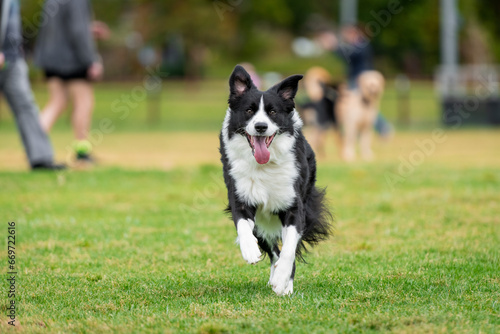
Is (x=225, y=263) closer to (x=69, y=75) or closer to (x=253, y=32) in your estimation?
(x=69, y=75)

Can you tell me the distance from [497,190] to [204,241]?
14.7 ft

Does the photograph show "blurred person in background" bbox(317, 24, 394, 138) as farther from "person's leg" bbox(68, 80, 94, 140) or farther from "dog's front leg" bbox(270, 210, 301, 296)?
"dog's front leg" bbox(270, 210, 301, 296)

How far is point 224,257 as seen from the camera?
19.1ft

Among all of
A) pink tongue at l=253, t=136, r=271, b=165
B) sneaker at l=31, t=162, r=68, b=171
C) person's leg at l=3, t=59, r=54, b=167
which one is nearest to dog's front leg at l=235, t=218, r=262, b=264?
pink tongue at l=253, t=136, r=271, b=165

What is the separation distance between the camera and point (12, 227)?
22.3 feet

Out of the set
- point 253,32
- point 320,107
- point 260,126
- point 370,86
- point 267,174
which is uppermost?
point 253,32

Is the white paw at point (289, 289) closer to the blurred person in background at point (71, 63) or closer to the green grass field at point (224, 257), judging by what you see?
the green grass field at point (224, 257)

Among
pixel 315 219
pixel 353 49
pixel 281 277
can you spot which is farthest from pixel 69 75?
pixel 281 277

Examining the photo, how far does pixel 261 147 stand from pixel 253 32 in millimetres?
53135

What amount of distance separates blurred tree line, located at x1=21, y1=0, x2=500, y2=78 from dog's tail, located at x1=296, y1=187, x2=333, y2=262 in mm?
33383

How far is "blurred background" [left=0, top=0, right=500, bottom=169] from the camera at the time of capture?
2120 centimetres

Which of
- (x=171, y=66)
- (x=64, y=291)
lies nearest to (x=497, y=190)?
(x=64, y=291)

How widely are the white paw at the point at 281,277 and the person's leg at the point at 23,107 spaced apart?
21.7 feet

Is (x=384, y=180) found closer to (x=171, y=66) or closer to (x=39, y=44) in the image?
(x=39, y=44)
